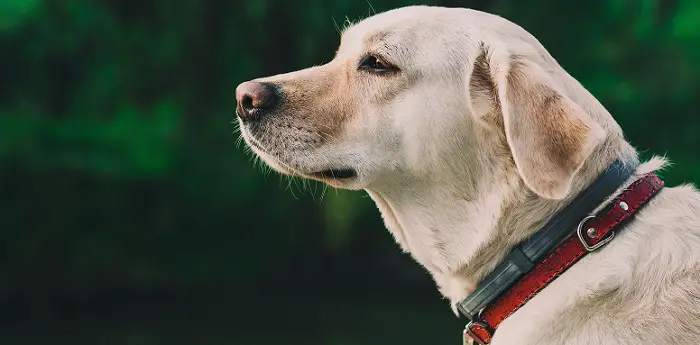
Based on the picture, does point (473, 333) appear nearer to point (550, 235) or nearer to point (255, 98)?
point (550, 235)

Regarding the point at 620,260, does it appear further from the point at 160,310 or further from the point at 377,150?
the point at 160,310

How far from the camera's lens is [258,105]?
2715 millimetres

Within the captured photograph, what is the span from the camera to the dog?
2.21 meters

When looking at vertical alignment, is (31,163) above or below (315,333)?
above

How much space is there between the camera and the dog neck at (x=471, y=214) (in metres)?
2.40

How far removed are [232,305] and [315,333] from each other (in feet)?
6.18

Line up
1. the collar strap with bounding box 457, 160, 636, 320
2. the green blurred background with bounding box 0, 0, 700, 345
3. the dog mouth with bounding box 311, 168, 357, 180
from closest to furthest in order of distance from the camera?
1. the collar strap with bounding box 457, 160, 636, 320
2. the dog mouth with bounding box 311, 168, 357, 180
3. the green blurred background with bounding box 0, 0, 700, 345

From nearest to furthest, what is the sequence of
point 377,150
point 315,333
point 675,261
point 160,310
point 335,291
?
point 675,261 → point 377,150 → point 315,333 → point 160,310 → point 335,291

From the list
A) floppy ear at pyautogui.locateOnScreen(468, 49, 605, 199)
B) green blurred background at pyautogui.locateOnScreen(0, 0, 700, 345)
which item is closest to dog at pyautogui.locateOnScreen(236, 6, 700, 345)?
floppy ear at pyautogui.locateOnScreen(468, 49, 605, 199)

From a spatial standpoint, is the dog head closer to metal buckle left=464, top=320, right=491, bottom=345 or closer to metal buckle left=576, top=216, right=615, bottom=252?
metal buckle left=576, top=216, right=615, bottom=252

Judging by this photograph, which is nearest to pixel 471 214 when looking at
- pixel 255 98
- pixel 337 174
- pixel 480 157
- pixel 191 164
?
pixel 480 157

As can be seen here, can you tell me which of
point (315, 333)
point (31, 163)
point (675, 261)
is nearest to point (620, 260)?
point (675, 261)

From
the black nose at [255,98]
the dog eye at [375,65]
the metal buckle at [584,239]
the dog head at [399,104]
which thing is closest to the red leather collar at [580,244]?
the metal buckle at [584,239]

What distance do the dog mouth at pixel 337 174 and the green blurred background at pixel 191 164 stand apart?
27.4 ft
